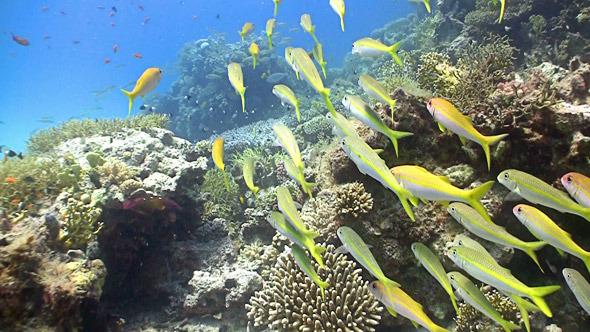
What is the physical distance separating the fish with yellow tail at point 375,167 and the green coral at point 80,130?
7.88 metres

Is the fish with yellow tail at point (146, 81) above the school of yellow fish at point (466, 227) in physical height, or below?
above

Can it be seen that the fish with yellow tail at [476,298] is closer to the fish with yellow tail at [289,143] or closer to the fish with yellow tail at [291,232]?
the fish with yellow tail at [291,232]

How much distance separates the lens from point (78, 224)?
16.1 feet

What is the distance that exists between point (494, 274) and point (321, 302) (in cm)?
221

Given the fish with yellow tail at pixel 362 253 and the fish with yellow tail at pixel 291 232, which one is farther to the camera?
the fish with yellow tail at pixel 291 232

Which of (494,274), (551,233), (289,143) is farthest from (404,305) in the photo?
(289,143)

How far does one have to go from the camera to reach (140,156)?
711 centimetres

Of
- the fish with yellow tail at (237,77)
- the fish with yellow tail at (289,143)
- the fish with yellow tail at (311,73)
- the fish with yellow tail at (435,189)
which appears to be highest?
the fish with yellow tail at (237,77)

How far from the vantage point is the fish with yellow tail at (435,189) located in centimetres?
237

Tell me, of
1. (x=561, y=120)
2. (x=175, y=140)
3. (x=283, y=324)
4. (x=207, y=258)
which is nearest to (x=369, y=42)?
(x=561, y=120)

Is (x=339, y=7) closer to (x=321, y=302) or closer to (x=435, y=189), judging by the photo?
(x=435, y=189)

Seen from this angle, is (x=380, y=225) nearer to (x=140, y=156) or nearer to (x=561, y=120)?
(x=561, y=120)

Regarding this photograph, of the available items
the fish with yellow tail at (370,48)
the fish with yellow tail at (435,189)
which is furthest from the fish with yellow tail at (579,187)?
the fish with yellow tail at (370,48)

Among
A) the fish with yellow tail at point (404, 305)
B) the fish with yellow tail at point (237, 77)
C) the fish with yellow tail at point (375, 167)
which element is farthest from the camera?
the fish with yellow tail at point (237, 77)
